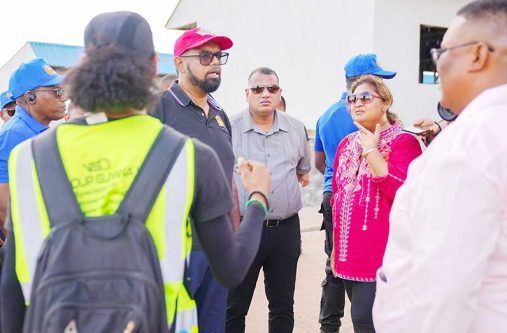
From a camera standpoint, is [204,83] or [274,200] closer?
[204,83]

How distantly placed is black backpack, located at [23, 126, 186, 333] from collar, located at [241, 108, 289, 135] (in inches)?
102

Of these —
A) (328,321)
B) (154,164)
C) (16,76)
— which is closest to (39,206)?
(154,164)

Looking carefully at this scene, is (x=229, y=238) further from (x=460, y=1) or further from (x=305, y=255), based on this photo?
(x=460, y=1)

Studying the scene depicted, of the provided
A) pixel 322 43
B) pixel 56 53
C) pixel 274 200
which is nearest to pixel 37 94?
pixel 274 200

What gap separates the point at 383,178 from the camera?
115 inches

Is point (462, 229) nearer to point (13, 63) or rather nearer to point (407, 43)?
point (407, 43)

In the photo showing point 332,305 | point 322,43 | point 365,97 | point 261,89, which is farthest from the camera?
point 322,43

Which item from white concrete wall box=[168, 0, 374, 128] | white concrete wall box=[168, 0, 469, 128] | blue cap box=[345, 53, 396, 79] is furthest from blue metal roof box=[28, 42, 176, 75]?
blue cap box=[345, 53, 396, 79]

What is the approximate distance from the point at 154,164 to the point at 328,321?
10.3ft

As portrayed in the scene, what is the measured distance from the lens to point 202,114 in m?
3.17

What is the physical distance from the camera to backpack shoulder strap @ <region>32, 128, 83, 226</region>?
1.50 metres

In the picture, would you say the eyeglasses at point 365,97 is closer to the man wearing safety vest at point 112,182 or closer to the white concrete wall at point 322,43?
the man wearing safety vest at point 112,182

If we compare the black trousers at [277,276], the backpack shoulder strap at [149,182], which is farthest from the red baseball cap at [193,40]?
the backpack shoulder strap at [149,182]

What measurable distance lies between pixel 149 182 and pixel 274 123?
2.73m
